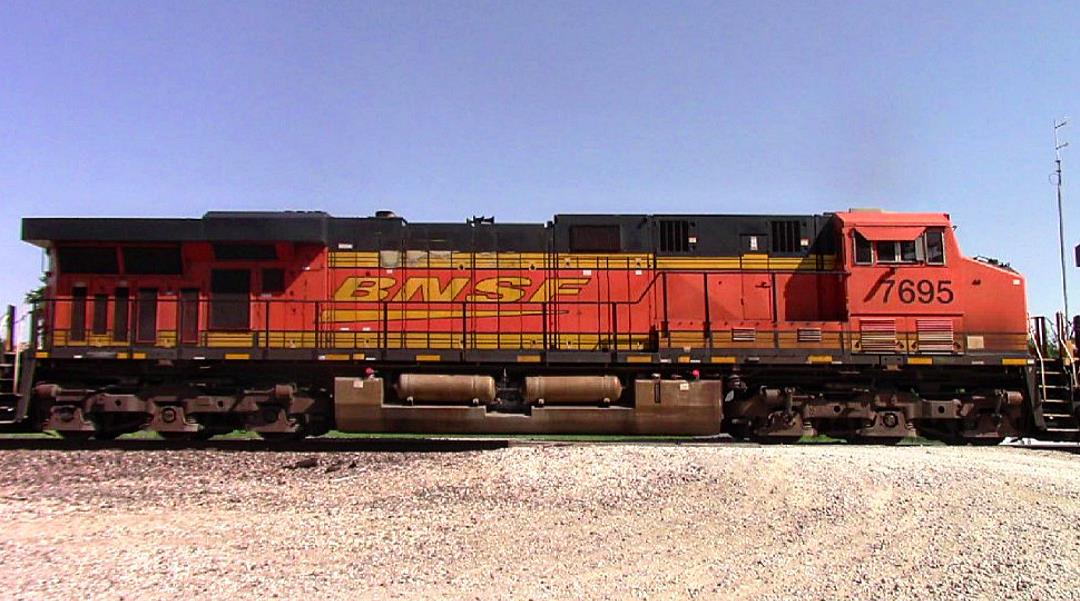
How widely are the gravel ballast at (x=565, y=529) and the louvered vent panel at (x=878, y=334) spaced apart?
2.83 meters

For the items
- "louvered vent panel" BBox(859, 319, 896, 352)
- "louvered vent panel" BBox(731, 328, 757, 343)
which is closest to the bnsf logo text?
"louvered vent panel" BBox(731, 328, 757, 343)

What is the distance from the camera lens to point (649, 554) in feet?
16.3

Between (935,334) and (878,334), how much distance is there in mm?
832

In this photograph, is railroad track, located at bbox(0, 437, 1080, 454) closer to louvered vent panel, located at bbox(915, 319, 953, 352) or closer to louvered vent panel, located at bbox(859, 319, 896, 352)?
louvered vent panel, located at bbox(915, 319, 953, 352)

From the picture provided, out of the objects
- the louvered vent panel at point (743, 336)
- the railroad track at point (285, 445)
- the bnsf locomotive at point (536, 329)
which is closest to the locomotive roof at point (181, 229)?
the bnsf locomotive at point (536, 329)

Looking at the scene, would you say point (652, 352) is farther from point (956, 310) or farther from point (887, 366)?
point (956, 310)

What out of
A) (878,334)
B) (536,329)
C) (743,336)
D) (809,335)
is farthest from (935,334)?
(536,329)

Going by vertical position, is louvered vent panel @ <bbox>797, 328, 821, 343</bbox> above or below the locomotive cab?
below

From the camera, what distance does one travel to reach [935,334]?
36.4 feet

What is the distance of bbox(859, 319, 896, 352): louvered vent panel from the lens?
10984 mm

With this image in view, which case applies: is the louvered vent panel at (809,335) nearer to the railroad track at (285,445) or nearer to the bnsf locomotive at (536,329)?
the bnsf locomotive at (536,329)

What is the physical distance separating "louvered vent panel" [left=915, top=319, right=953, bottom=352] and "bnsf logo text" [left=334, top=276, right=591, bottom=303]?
4791mm

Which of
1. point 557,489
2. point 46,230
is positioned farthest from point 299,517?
point 46,230

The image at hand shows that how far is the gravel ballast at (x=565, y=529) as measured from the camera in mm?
4379
